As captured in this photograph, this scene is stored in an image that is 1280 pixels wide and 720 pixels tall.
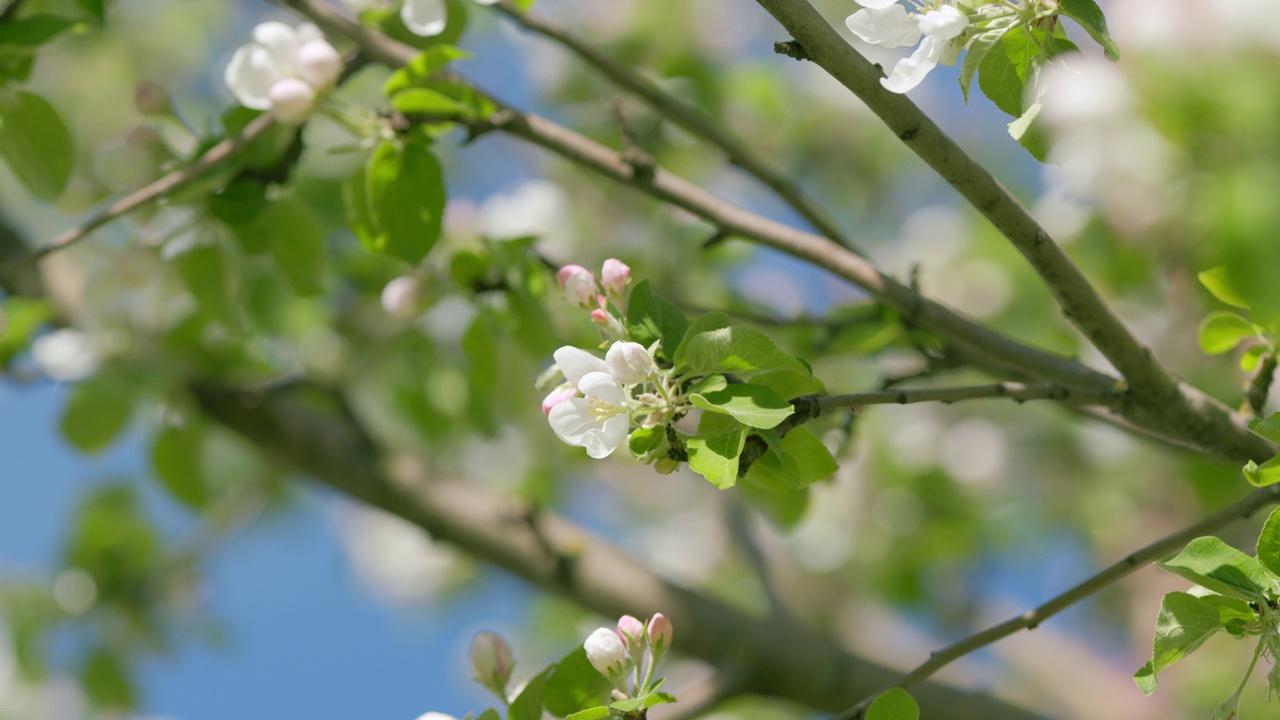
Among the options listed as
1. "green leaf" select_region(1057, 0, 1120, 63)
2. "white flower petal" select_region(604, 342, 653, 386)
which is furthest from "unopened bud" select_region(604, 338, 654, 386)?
"green leaf" select_region(1057, 0, 1120, 63)

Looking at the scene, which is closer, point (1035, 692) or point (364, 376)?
point (364, 376)

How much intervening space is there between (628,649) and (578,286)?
294 millimetres

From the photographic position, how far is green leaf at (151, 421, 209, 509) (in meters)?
1.65

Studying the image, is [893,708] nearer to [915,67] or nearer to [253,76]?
[915,67]

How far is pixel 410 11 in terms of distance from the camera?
1.14 meters

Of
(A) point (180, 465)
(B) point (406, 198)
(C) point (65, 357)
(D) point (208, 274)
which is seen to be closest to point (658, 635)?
(B) point (406, 198)

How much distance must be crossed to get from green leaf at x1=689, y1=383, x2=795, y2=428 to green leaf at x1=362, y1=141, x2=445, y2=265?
18.6 inches

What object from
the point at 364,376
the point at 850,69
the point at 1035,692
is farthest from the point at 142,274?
the point at 1035,692

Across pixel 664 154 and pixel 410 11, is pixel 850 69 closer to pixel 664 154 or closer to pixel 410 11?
pixel 410 11

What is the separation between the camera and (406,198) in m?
1.14

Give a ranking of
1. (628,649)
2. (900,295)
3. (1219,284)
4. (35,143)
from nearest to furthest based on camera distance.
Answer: (628,649) < (1219,284) < (900,295) < (35,143)

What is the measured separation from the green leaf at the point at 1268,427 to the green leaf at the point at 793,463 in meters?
0.29

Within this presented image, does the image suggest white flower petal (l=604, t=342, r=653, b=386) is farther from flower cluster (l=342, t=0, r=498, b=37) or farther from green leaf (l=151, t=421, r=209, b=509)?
green leaf (l=151, t=421, r=209, b=509)

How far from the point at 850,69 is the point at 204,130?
86 centimetres
